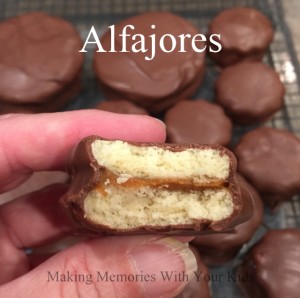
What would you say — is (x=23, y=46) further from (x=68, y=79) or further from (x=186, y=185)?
(x=186, y=185)

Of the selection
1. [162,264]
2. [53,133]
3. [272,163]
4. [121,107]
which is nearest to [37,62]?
[121,107]

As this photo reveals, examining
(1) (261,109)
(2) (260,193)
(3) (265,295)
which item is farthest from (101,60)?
(3) (265,295)

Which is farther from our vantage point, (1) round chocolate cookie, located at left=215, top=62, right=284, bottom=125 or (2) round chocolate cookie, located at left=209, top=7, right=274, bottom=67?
(2) round chocolate cookie, located at left=209, top=7, right=274, bottom=67

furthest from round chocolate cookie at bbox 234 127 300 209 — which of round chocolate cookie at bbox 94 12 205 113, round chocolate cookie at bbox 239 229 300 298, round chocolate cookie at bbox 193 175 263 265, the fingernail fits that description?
the fingernail

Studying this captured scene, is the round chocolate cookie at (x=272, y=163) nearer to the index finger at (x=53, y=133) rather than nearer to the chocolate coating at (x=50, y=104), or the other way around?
the index finger at (x=53, y=133)

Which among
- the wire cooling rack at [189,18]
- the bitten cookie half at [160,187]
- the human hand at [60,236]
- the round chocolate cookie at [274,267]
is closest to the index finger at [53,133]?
the human hand at [60,236]

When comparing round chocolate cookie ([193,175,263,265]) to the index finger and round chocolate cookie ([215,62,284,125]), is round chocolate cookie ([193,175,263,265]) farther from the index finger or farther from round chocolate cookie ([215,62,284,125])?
the index finger

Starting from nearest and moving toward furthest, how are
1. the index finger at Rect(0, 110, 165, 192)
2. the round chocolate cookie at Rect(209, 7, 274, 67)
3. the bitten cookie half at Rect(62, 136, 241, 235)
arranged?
the bitten cookie half at Rect(62, 136, 241, 235)
the index finger at Rect(0, 110, 165, 192)
the round chocolate cookie at Rect(209, 7, 274, 67)
